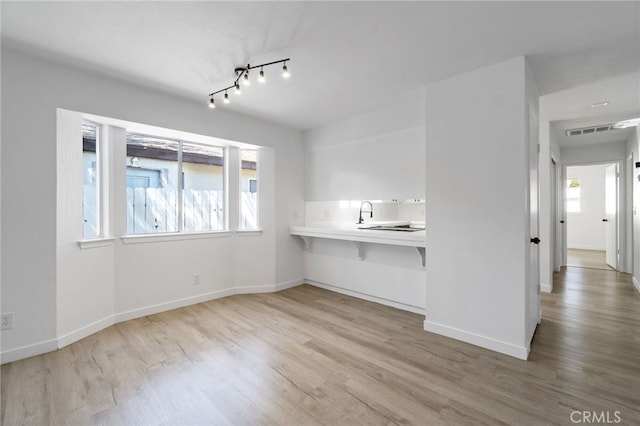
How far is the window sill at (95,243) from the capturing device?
2760mm

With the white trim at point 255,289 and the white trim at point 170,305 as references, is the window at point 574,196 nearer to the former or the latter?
the white trim at point 255,289

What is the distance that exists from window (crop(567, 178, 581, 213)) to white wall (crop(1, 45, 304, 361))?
9367 millimetres

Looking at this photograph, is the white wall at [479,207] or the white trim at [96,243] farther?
the white trim at [96,243]

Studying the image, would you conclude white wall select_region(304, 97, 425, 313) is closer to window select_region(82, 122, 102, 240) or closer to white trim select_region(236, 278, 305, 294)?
white trim select_region(236, 278, 305, 294)

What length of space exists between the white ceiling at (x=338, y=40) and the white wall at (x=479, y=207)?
0.88 ft

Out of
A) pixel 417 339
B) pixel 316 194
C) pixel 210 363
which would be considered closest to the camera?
pixel 210 363

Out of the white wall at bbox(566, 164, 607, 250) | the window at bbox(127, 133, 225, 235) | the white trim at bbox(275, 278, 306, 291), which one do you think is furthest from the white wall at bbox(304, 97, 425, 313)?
the white wall at bbox(566, 164, 607, 250)

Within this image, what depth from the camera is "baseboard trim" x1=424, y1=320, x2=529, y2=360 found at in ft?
7.62

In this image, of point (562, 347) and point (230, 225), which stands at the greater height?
point (230, 225)

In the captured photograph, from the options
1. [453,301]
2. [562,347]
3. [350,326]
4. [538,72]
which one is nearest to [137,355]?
[350,326]

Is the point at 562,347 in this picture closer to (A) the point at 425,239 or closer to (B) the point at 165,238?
(A) the point at 425,239

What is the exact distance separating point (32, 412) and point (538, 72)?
468cm

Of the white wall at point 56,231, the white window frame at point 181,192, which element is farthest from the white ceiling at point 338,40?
the white window frame at point 181,192

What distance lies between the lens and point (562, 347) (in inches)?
98.7
